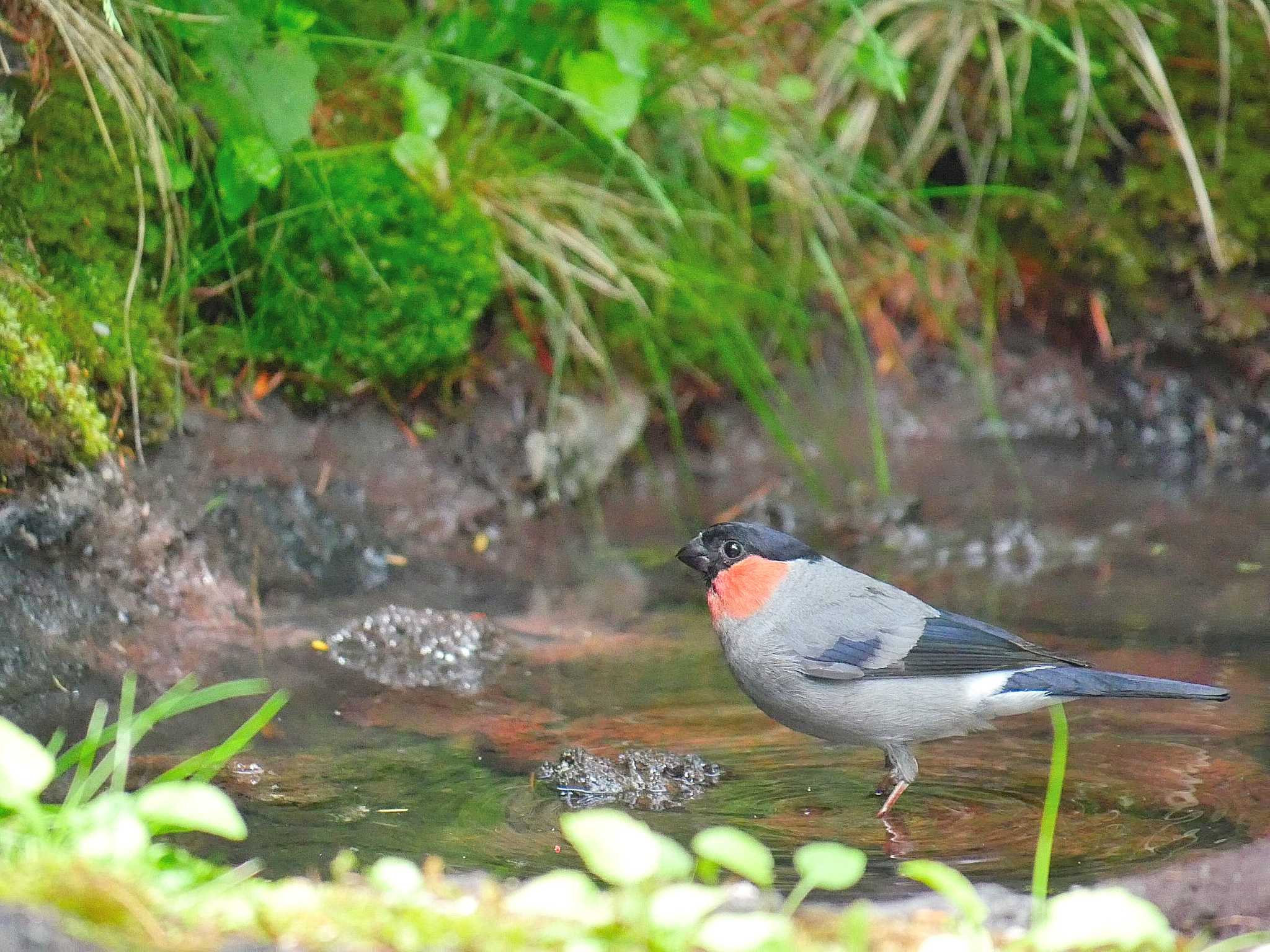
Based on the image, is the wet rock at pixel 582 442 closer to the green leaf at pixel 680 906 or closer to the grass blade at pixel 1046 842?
the grass blade at pixel 1046 842

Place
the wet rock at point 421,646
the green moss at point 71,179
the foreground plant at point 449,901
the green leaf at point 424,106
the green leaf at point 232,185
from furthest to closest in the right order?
the green leaf at point 424,106 < the green leaf at point 232,185 < the green moss at point 71,179 < the wet rock at point 421,646 < the foreground plant at point 449,901

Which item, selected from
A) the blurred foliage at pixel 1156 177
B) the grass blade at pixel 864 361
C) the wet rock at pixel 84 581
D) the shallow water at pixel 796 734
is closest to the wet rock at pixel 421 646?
the shallow water at pixel 796 734

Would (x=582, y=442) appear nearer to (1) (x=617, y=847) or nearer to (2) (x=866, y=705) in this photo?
(2) (x=866, y=705)

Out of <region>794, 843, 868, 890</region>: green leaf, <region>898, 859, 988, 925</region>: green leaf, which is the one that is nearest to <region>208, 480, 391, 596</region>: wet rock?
<region>794, 843, 868, 890</region>: green leaf

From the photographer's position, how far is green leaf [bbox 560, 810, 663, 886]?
1.98m

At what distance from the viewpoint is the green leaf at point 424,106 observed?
15.7ft

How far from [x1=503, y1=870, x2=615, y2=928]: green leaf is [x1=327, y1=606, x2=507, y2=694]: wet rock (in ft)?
6.72

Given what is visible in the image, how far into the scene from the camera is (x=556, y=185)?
17.7ft

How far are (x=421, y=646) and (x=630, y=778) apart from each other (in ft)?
3.80

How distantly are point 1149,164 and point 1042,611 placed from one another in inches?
115

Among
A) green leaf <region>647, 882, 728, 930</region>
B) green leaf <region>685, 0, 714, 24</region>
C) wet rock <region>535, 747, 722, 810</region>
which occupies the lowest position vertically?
wet rock <region>535, 747, 722, 810</region>

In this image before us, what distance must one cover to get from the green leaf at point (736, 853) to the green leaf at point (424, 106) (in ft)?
10.8

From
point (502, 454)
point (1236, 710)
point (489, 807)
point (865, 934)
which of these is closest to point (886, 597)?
point (1236, 710)

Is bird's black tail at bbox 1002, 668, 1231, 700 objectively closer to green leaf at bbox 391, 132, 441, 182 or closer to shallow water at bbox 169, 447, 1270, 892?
shallow water at bbox 169, 447, 1270, 892
